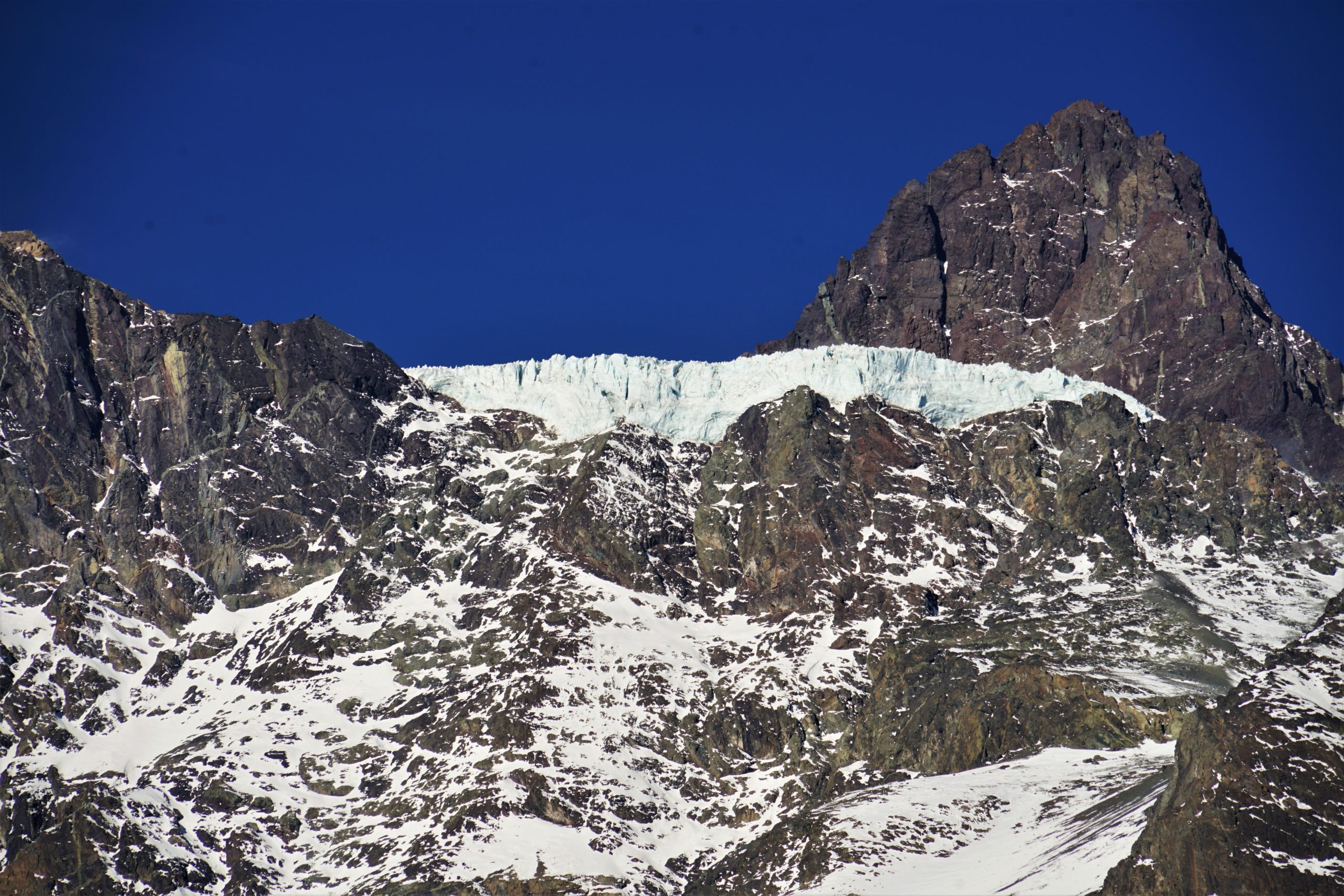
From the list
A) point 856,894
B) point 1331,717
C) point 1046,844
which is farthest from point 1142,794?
point 1331,717

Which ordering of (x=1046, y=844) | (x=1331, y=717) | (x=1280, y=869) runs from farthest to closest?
(x=1046, y=844), (x=1331, y=717), (x=1280, y=869)

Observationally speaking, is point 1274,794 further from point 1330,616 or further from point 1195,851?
point 1330,616

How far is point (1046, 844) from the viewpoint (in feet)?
637

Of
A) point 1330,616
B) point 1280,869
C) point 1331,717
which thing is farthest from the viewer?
point 1330,616

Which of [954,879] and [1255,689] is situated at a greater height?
[1255,689]

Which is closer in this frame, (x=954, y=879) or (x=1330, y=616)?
(x=1330, y=616)

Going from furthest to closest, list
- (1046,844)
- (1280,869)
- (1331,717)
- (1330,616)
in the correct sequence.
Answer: (1046,844), (1330,616), (1331,717), (1280,869)

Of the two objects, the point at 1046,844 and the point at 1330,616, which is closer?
the point at 1330,616

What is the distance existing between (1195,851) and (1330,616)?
31.2 m

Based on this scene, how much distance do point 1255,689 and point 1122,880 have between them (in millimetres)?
18447

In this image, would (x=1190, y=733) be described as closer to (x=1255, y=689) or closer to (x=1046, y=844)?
(x=1255, y=689)

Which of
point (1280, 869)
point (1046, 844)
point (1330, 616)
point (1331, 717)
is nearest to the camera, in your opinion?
point (1280, 869)

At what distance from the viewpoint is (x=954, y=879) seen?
194750 millimetres

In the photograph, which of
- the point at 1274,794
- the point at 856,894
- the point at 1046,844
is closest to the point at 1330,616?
the point at 1274,794
